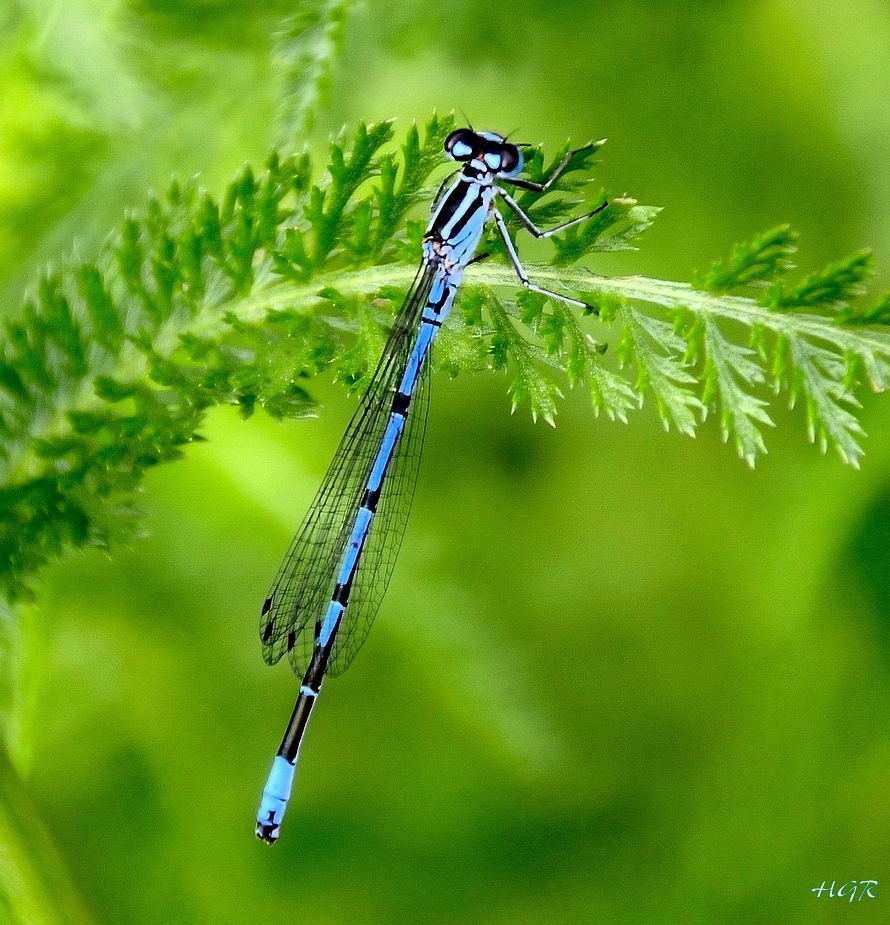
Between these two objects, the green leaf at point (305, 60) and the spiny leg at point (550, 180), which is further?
the green leaf at point (305, 60)

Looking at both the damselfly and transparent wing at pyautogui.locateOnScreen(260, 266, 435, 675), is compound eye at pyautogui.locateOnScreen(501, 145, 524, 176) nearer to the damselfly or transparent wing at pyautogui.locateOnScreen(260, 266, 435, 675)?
the damselfly

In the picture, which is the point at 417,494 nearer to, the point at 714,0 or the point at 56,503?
the point at 56,503

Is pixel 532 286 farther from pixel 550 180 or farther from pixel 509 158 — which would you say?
pixel 509 158

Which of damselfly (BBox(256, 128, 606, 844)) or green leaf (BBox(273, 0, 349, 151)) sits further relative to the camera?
green leaf (BBox(273, 0, 349, 151))

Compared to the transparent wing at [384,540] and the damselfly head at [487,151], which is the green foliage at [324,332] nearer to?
the damselfly head at [487,151]
